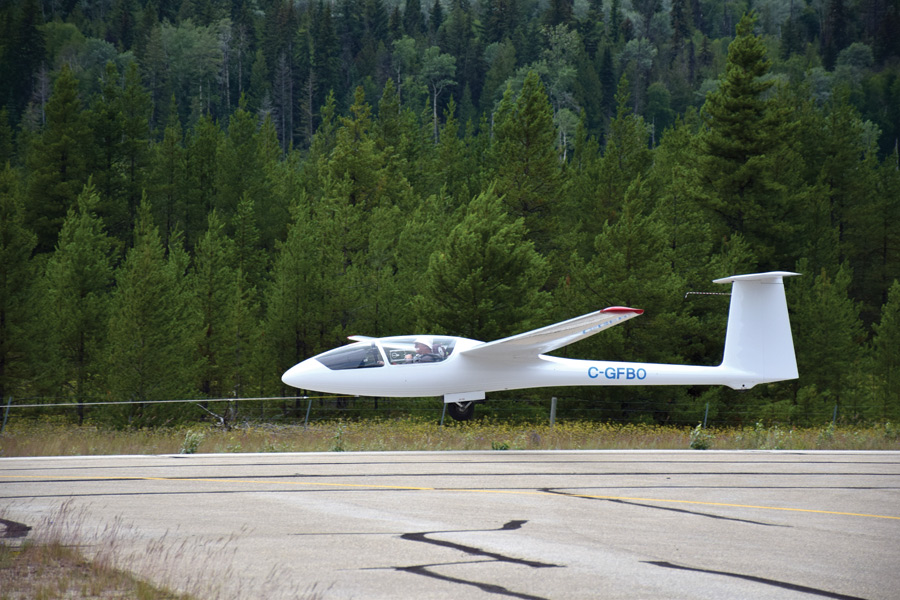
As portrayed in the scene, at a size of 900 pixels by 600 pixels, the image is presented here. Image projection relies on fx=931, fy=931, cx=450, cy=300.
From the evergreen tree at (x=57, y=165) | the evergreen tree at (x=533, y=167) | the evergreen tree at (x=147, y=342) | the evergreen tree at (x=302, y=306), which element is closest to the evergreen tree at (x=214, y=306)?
the evergreen tree at (x=302, y=306)

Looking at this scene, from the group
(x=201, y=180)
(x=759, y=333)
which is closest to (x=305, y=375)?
(x=759, y=333)

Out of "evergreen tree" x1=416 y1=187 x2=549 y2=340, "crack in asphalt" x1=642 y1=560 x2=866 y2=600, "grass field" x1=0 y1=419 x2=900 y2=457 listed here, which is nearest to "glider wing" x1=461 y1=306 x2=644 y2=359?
"grass field" x1=0 y1=419 x2=900 y2=457

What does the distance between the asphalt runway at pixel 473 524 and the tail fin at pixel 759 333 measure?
2.83 metres

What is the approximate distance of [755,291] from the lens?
19.8m

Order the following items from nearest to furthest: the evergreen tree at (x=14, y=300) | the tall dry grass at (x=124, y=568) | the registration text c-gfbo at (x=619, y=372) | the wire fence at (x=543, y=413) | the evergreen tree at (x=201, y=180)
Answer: the tall dry grass at (x=124, y=568) → the registration text c-gfbo at (x=619, y=372) → the wire fence at (x=543, y=413) → the evergreen tree at (x=14, y=300) → the evergreen tree at (x=201, y=180)

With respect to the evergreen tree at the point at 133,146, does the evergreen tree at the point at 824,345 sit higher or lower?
lower

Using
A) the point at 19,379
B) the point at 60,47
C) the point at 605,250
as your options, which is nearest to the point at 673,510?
the point at 605,250

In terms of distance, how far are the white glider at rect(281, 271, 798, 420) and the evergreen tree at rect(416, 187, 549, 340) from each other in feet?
64.8

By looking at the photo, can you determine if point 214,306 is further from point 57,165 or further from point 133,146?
point 133,146

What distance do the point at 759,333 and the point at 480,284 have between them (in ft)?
69.5

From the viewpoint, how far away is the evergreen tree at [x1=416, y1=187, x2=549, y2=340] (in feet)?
133

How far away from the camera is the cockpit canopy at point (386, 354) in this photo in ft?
64.6

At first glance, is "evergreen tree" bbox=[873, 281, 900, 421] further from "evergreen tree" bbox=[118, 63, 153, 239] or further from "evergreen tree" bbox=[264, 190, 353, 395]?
"evergreen tree" bbox=[118, 63, 153, 239]

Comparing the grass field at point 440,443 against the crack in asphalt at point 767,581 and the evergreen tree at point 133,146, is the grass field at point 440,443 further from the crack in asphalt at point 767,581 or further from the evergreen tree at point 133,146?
the evergreen tree at point 133,146
